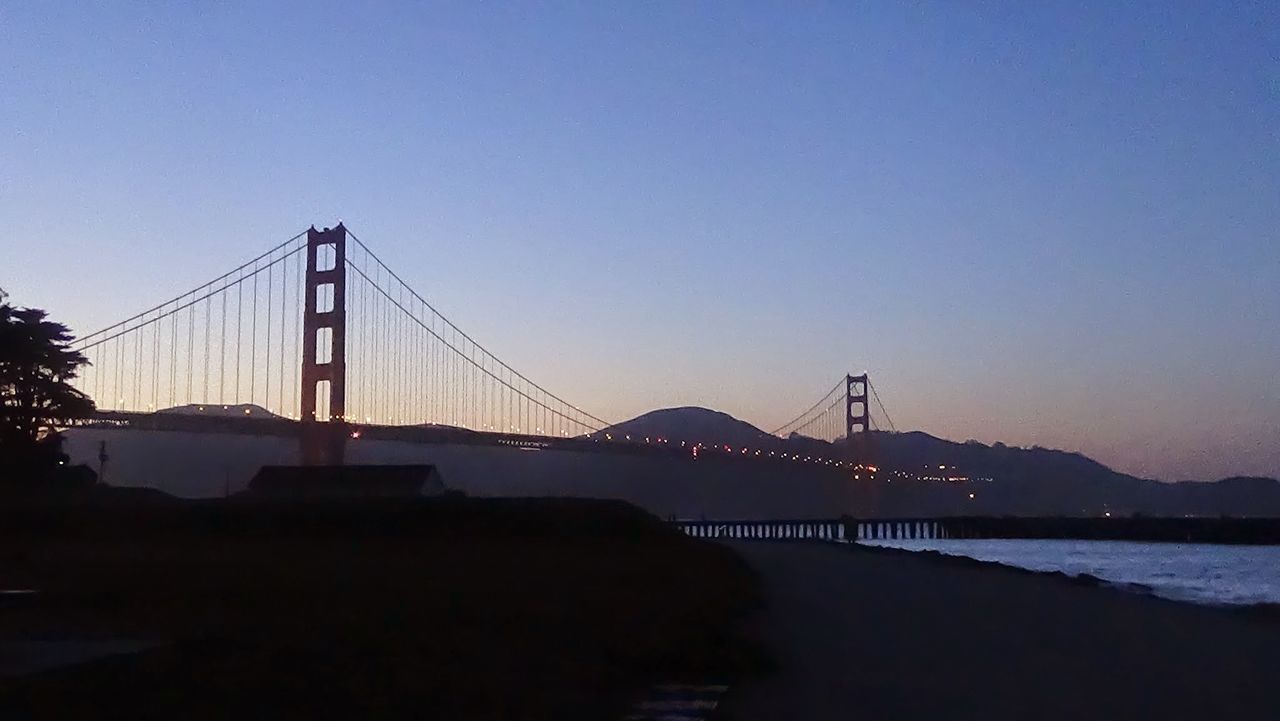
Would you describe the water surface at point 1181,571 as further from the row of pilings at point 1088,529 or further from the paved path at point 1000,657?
the row of pilings at point 1088,529

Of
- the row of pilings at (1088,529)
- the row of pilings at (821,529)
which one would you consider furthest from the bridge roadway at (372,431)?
the row of pilings at (1088,529)

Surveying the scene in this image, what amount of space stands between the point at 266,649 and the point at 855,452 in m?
77.2

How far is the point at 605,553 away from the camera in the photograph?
27.5 meters

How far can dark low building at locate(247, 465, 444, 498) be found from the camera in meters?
41.7

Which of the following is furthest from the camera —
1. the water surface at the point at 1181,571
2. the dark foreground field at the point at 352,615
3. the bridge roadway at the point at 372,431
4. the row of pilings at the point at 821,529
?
the row of pilings at the point at 821,529

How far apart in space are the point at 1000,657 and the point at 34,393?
32864mm

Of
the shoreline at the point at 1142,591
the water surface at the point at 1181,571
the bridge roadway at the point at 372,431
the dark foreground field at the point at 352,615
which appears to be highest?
the bridge roadway at the point at 372,431

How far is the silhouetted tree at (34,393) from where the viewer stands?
36.5 meters

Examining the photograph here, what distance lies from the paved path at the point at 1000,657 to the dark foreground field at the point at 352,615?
94cm

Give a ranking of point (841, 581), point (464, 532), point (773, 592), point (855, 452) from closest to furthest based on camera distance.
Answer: point (773, 592) < point (841, 581) < point (464, 532) < point (855, 452)

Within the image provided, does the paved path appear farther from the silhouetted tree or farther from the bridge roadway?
the bridge roadway

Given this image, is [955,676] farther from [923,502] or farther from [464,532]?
[923,502]

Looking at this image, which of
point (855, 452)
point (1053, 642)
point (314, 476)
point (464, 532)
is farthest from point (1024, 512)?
point (1053, 642)

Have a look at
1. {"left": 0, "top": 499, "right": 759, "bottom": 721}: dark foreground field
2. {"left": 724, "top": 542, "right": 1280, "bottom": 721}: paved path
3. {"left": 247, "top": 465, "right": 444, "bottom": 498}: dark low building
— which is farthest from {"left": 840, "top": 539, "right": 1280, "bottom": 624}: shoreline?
{"left": 247, "top": 465, "right": 444, "bottom": 498}: dark low building
